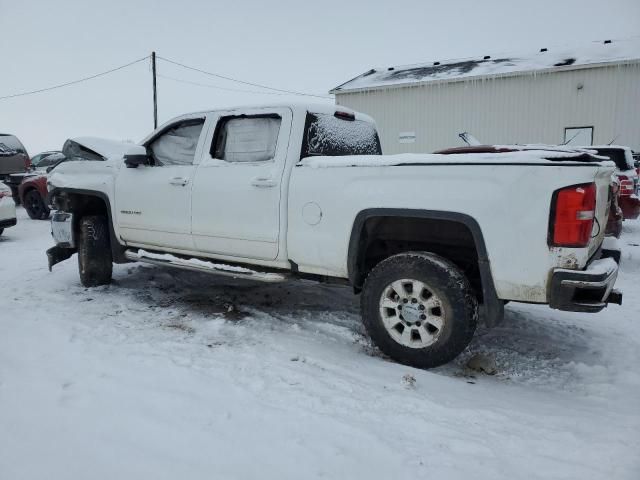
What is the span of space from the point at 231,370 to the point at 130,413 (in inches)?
29.0

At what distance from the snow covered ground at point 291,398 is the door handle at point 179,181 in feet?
4.01

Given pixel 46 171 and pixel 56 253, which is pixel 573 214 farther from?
pixel 46 171

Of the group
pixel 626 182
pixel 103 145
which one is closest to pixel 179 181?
pixel 103 145

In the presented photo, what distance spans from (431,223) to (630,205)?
18.6 feet

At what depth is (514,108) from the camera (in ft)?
52.0

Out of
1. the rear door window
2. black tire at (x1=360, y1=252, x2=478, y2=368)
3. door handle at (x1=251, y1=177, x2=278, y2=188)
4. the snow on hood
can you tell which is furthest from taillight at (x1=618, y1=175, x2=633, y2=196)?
the snow on hood

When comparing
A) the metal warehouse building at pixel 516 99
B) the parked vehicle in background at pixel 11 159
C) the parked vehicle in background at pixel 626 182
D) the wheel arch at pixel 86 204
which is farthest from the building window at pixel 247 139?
the metal warehouse building at pixel 516 99

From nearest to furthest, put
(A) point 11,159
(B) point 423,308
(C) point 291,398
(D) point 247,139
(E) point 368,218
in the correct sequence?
1. (C) point 291,398
2. (B) point 423,308
3. (E) point 368,218
4. (D) point 247,139
5. (A) point 11,159

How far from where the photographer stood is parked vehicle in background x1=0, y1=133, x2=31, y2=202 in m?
12.9

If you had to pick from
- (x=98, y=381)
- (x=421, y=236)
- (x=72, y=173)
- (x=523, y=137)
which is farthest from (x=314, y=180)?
(x=523, y=137)

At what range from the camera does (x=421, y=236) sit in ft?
11.5

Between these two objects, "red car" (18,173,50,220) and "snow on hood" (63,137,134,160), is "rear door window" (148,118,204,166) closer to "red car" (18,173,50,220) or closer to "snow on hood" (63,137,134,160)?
"snow on hood" (63,137,134,160)

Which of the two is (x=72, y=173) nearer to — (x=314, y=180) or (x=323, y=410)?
(x=314, y=180)

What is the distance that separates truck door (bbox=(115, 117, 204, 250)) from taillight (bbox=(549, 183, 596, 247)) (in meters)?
3.10
